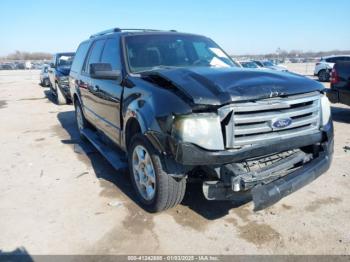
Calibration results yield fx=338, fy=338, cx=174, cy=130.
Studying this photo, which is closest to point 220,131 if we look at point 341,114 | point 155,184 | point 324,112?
point 155,184

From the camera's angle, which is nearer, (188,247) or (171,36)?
(188,247)

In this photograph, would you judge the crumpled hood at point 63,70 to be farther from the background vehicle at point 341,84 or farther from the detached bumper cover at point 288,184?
the detached bumper cover at point 288,184

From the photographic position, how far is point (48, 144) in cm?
717

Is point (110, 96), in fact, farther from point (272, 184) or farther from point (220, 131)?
point (272, 184)

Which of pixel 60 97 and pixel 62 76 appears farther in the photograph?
pixel 60 97

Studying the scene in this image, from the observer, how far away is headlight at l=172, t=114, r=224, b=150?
290 cm

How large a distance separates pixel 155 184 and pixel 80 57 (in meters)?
4.33

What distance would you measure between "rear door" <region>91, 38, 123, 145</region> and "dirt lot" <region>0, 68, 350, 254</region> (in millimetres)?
759

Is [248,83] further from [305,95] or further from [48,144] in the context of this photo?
[48,144]

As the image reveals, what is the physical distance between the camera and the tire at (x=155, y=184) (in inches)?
131

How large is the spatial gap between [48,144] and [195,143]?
5.14m

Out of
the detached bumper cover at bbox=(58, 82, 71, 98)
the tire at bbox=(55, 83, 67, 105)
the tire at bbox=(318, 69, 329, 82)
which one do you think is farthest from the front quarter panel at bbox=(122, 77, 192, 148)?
the tire at bbox=(318, 69, 329, 82)

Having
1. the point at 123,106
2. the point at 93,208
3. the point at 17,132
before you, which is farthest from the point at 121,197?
the point at 17,132

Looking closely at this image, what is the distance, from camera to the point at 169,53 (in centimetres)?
458
